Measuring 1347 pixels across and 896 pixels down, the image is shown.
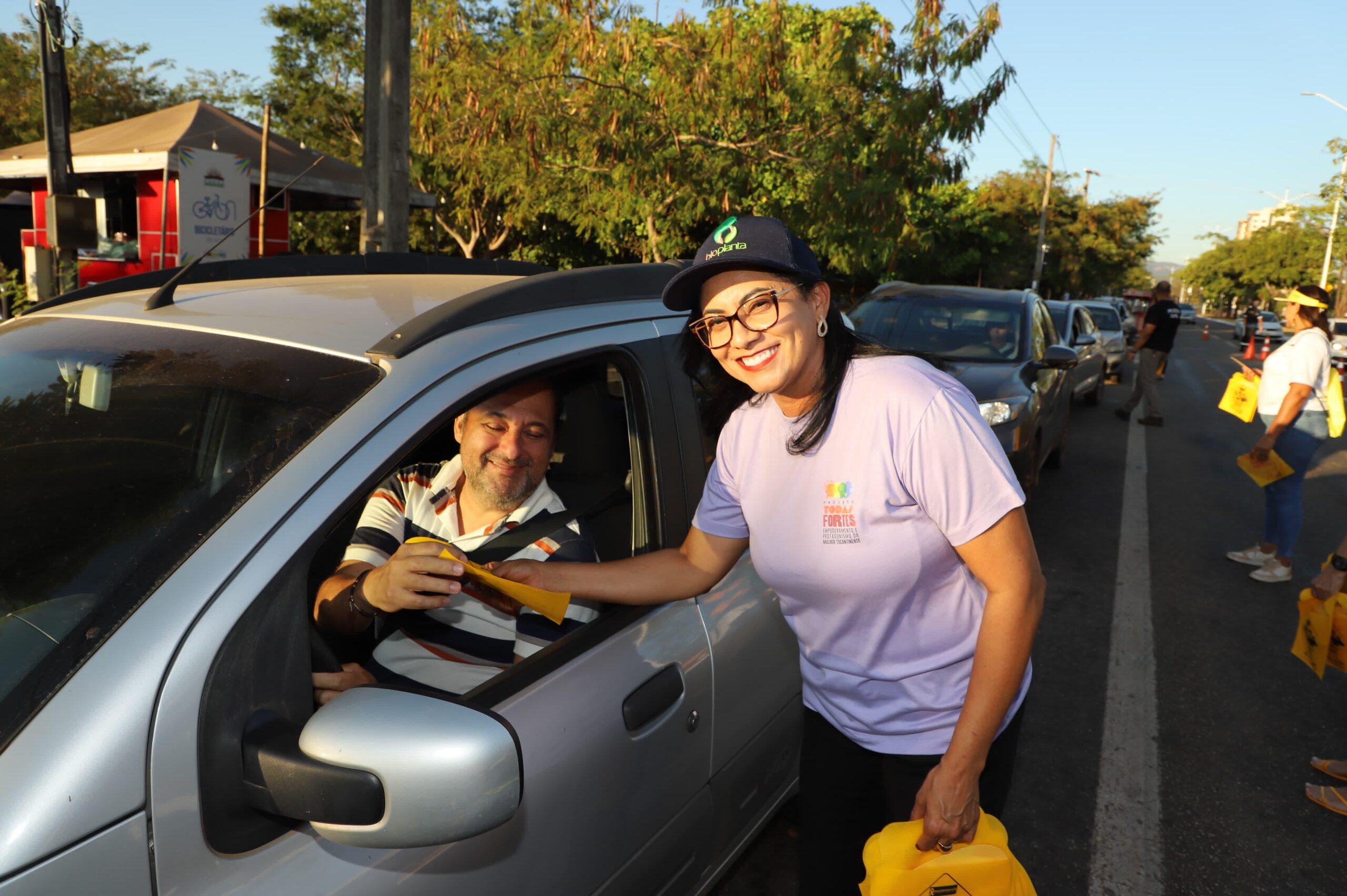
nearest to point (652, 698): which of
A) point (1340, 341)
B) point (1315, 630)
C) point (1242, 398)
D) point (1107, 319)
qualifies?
point (1315, 630)

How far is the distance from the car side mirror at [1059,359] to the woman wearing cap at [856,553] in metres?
6.15

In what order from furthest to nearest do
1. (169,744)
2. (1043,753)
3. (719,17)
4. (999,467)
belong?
(719,17) < (1043,753) < (999,467) < (169,744)

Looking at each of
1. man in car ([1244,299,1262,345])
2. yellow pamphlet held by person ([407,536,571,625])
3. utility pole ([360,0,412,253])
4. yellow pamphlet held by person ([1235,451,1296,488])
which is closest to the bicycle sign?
utility pole ([360,0,412,253])

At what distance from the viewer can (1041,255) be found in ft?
132

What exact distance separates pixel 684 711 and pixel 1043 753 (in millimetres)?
2542

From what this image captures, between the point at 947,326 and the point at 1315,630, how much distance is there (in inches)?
190

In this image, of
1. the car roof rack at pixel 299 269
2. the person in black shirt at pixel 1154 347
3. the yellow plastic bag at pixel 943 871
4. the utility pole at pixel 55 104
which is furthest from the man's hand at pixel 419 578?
the person in black shirt at pixel 1154 347

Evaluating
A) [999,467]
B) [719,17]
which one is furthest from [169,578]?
[719,17]

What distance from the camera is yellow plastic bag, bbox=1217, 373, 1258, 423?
20.8 feet

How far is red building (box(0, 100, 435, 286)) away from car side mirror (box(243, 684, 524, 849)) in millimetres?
12012

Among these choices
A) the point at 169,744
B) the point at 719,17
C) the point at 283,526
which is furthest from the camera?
the point at 719,17

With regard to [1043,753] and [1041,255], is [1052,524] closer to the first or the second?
[1043,753]

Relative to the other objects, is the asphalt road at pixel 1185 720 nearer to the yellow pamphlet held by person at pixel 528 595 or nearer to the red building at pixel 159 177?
the yellow pamphlet held by person at pixel 528 595

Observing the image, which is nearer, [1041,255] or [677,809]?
[677,809]
